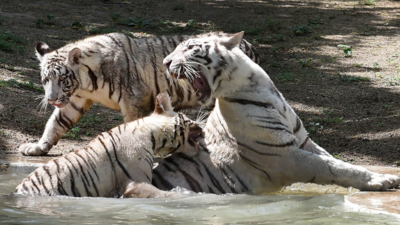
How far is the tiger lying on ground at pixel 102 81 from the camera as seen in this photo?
5633 millimetres

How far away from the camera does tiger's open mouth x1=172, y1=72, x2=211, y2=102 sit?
4094 mm

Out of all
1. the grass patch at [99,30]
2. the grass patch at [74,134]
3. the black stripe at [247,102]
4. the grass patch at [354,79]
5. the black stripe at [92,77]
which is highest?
the black stripe at [247,102]

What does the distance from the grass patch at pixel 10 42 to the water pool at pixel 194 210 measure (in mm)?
5660

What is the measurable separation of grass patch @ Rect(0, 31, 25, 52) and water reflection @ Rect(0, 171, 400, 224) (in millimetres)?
5666

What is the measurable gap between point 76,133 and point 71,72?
4.19 ft

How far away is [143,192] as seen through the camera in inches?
156

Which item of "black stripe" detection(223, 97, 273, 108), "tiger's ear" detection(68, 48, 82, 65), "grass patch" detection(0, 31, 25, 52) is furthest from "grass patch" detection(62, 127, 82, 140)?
"grass patch" detection(0, 31, 25, 52)

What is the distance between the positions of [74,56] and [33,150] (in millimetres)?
1047

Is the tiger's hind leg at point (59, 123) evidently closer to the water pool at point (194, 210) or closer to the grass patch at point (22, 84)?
the water pool at point (194, 210)

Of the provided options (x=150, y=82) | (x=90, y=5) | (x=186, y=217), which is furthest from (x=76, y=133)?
(x=90, y=5)

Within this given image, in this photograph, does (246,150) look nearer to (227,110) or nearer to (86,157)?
(227,110)

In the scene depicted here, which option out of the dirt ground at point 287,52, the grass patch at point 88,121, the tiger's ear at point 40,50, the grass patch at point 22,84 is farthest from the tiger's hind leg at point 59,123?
the grass patch at point 22,84

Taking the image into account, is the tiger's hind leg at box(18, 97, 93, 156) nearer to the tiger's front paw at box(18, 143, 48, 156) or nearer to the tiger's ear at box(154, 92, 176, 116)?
the tiger's front paw at box(18, 143, 48, 156)

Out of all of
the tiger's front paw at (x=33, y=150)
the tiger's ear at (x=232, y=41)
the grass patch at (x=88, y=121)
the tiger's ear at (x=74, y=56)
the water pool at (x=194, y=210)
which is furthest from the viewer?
the grass patch at (x=88, y=121)
